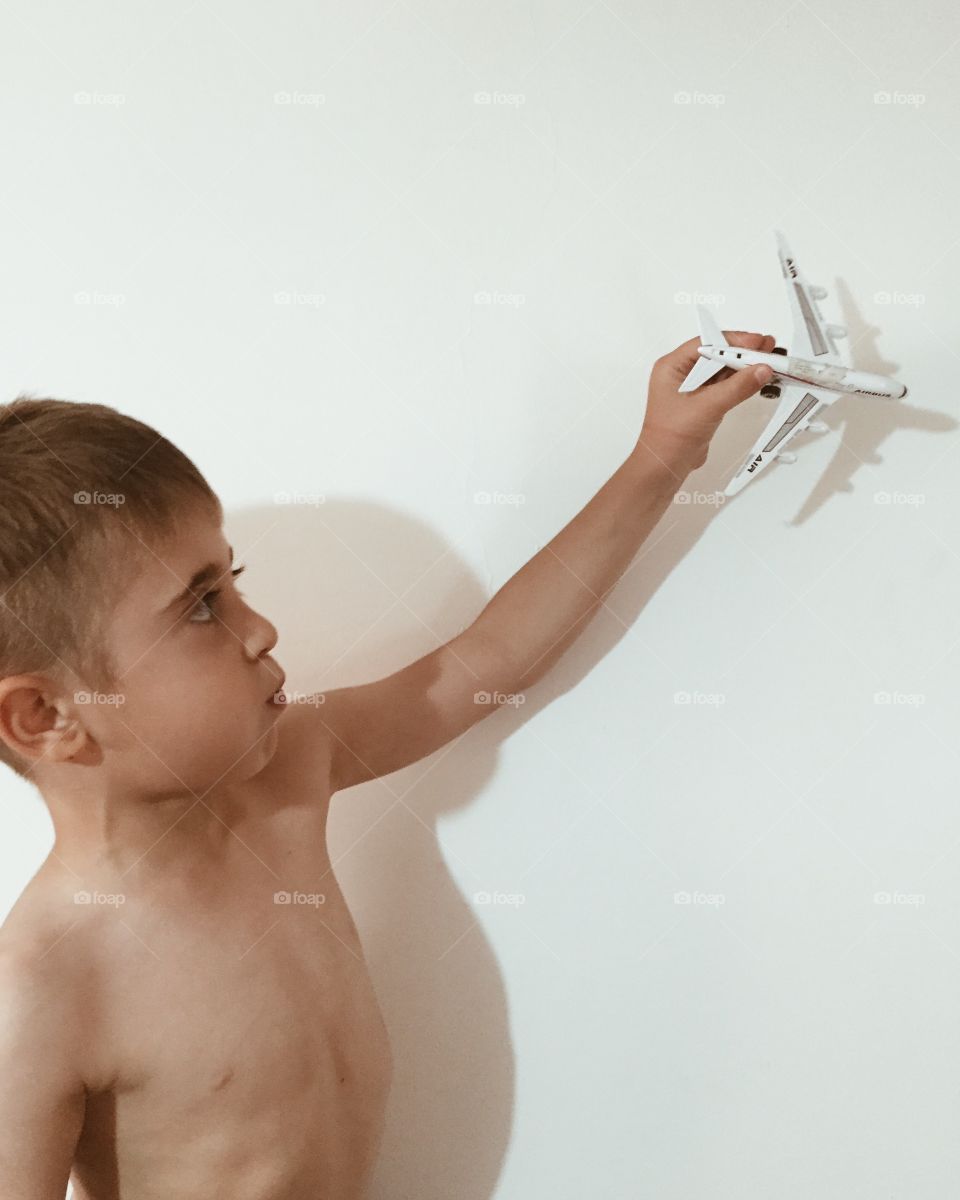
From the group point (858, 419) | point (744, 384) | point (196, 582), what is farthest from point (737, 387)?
point (196, 582)

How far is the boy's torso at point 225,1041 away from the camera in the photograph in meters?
0.77

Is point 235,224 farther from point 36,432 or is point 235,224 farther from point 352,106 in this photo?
point 36,432

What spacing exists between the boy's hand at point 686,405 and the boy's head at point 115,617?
1.01ft

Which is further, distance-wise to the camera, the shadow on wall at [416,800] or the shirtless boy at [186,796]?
the shadow on wall at [416,800]

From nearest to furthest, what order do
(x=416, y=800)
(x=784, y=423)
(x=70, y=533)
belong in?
(x=70, y=533)
(x=784, y=423)
(x=416, y=800)

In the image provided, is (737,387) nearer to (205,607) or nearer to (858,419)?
(858,419)

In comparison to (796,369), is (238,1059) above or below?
below

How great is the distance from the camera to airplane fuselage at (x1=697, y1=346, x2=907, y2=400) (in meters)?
0.78

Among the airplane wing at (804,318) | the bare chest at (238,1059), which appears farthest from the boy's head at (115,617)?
the airplane wing at (804,318)

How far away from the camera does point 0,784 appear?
1.00m

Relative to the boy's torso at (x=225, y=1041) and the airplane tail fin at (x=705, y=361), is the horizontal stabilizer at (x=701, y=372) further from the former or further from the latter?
the boy's torso at (x=225, y=1041)

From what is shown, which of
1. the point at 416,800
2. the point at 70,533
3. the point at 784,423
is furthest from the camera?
the point at 416,800

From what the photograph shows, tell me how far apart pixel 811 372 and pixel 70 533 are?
49cm

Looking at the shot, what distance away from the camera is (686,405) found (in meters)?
0.83
